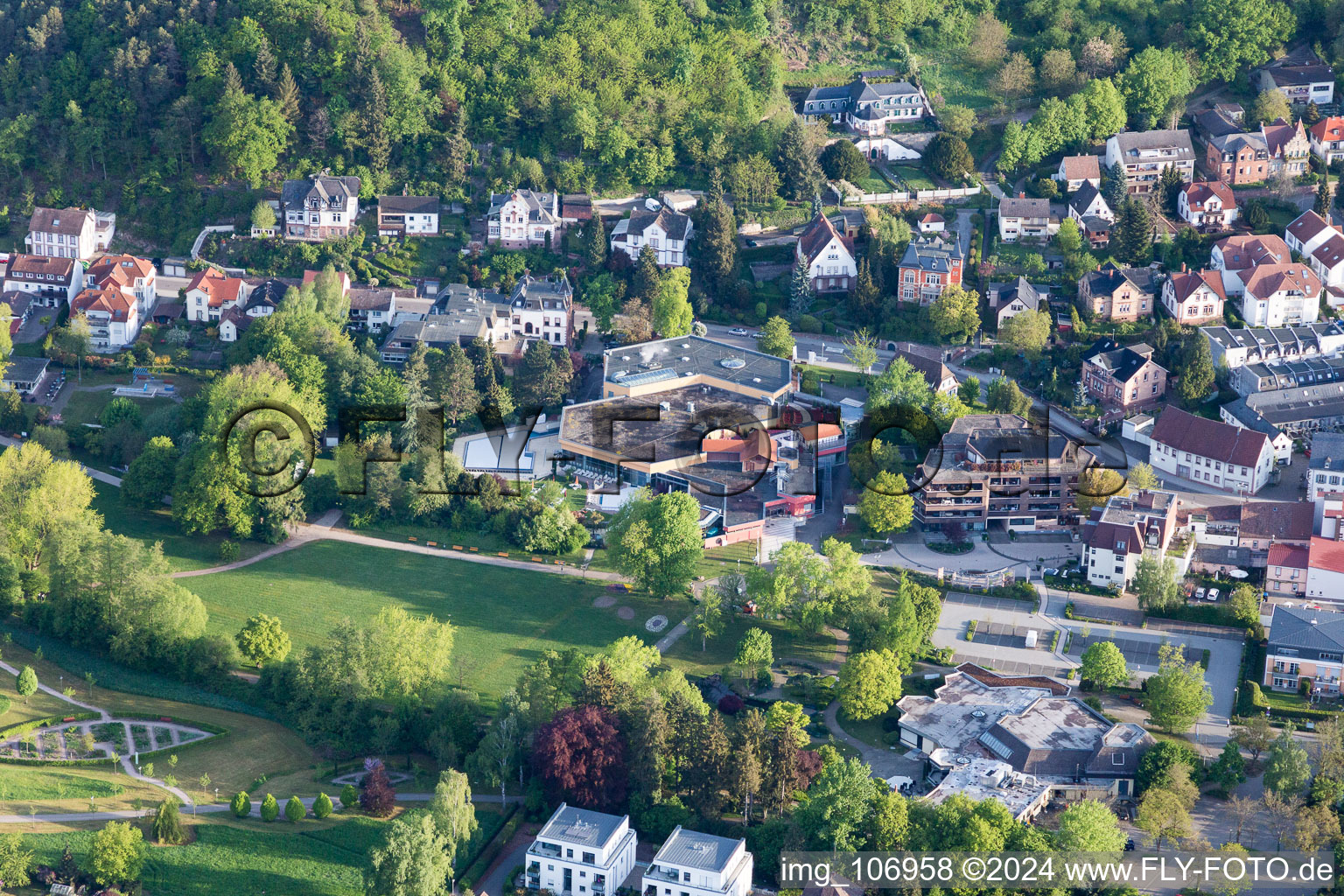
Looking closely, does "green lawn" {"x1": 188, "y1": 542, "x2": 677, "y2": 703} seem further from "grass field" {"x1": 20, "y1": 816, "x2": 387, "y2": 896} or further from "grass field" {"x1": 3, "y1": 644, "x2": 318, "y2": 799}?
"grass field" {"x1": 20, "y1": 816, "x2": 387, "y2": 896}

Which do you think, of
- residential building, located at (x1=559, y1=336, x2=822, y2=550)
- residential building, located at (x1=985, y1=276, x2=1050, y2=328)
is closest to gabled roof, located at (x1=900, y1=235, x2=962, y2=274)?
residential building, located at (x1=985, y1=276, x2=1050, y2=328)

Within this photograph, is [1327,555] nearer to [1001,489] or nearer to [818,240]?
[1001,489]

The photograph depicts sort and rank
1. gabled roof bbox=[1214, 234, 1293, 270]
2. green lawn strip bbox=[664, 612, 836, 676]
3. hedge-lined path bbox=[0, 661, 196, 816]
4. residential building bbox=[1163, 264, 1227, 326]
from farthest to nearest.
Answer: gabled roof bbox=[1214, 234, 1293, 270], residential building bbox=[1163, 264, 1227, 326], green lawn strip bbox=[664, 612, 836, 676], hedge-lined path bbox=[0, 661, 196, 816]

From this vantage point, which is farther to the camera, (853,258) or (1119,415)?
(853,258)

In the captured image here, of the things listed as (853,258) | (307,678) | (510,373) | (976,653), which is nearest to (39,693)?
(307,678)

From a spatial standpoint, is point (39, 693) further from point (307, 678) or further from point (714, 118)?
point (714, 118)

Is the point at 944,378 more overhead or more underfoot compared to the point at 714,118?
more underfoot

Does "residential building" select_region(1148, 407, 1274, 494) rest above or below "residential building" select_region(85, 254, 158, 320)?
below
